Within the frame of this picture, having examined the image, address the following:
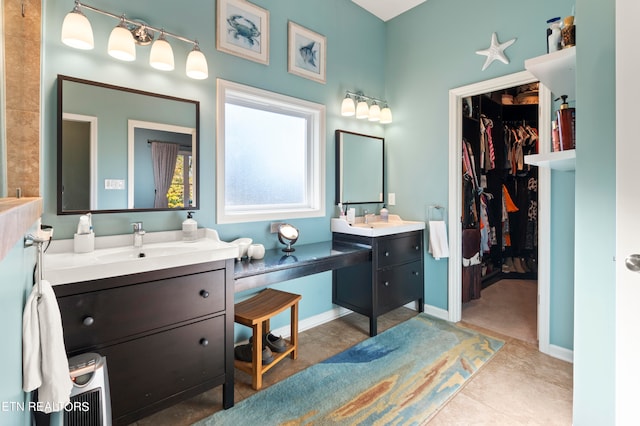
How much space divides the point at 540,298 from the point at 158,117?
304cm

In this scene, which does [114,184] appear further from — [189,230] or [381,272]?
[381,272]

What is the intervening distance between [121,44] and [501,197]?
4.40 metres

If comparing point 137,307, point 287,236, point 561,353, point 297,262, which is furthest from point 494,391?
point 137,307

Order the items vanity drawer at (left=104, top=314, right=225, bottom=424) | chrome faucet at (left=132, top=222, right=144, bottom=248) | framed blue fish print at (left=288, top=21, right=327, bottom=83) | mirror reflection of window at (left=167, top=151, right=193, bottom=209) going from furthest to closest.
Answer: framed blue fish print at (left=288, top=21, right=327, bottom=83) → mirror reflection of window at (left=167, top=151, right=193, bottom=209) → chrome faucet at (left=132, top=222, right=144, bottom=248) → vanity drawer at (left=104, top=314, right=225, bottom=424)

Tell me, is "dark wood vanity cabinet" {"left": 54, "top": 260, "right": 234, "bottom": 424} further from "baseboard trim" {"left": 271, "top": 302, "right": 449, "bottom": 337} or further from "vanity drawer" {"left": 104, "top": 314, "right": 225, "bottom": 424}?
"baseboard trim" {"left": 271, "top": 302, "right": 449, "bottom": 337}

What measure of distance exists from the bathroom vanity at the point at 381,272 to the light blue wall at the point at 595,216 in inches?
54.7

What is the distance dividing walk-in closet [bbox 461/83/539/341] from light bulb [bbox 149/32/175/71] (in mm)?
2866

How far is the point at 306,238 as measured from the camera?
9.26 ft

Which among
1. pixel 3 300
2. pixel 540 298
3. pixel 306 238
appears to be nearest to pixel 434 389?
pixel 540 298

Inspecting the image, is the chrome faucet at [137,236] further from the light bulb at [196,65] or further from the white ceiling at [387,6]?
the white ceiling at [387,6]

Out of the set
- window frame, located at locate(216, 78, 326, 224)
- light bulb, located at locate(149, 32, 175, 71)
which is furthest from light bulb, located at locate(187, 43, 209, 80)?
window frame, located at locate(216, 78, 326, 224)

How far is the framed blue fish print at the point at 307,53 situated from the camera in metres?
2.66

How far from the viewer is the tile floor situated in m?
1.69

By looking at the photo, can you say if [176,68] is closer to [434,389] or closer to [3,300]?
[3,300]
